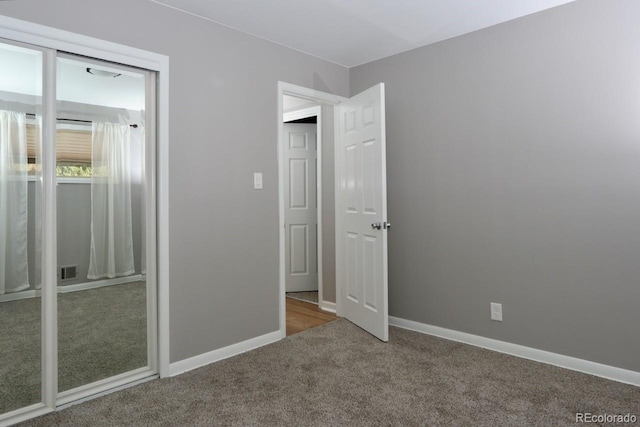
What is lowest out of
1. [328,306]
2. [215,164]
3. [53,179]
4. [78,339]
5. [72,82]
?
[328,306]

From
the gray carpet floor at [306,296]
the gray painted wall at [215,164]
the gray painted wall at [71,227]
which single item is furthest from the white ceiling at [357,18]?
the gray carpet floor at [306,296]

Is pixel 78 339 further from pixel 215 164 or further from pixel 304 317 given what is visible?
pixel 304 317

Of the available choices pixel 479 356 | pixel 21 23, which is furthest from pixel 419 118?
pixel 21 23

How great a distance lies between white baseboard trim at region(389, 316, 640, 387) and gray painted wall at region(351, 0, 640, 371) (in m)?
0.04

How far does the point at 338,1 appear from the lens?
2.51 metres

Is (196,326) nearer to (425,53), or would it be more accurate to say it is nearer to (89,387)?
(89,387)

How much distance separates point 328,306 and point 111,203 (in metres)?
2.36

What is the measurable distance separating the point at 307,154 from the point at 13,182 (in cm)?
324

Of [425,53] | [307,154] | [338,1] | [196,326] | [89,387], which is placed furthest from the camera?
[307,154]

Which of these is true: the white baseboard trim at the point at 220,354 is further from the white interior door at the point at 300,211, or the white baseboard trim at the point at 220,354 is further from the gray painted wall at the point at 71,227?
the white interior door at the point at 300,211

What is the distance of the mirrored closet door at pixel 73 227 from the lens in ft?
6.82

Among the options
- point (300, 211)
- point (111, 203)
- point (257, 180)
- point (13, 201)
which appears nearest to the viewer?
point (13, 201)

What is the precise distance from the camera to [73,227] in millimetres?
2295

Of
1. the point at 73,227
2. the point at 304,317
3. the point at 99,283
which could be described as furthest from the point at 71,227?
the point at 304,317
